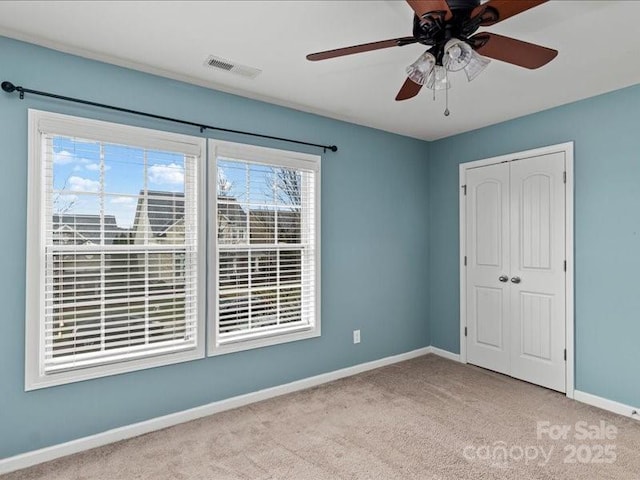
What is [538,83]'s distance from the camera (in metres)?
2.89

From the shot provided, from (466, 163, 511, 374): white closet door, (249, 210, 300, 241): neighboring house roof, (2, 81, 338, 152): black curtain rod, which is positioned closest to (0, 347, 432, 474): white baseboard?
(466, 163, 511, 374): white closet door

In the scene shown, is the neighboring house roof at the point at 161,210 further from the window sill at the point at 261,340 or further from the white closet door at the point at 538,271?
the white closet door at the point at 538,271

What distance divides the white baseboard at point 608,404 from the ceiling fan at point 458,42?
2644 millimetres

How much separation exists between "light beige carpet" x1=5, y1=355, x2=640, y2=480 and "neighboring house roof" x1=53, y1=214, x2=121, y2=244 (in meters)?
1.33

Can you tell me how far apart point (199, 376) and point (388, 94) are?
8.64ft

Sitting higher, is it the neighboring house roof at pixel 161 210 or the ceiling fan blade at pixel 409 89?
the ceiling fan blade at pixel 409 89

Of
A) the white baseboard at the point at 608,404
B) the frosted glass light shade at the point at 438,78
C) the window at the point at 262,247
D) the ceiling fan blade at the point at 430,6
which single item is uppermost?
the ceiling fan blade at the point at 430,6

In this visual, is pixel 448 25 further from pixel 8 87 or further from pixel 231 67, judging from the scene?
pixel 8 87

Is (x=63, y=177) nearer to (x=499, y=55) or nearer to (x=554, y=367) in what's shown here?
(x=499, y=55)

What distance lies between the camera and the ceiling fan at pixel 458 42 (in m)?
1.54

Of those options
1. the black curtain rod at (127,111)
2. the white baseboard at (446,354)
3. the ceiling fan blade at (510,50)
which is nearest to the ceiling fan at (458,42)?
the ceiling fan blade at (510,50)

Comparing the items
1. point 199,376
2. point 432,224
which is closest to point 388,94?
point 432,224

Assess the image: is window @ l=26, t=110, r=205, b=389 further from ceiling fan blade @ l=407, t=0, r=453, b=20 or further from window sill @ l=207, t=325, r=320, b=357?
ceiling fan blade @ l=407, t=0, r=453, b=20

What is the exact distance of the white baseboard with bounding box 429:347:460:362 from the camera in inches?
167
